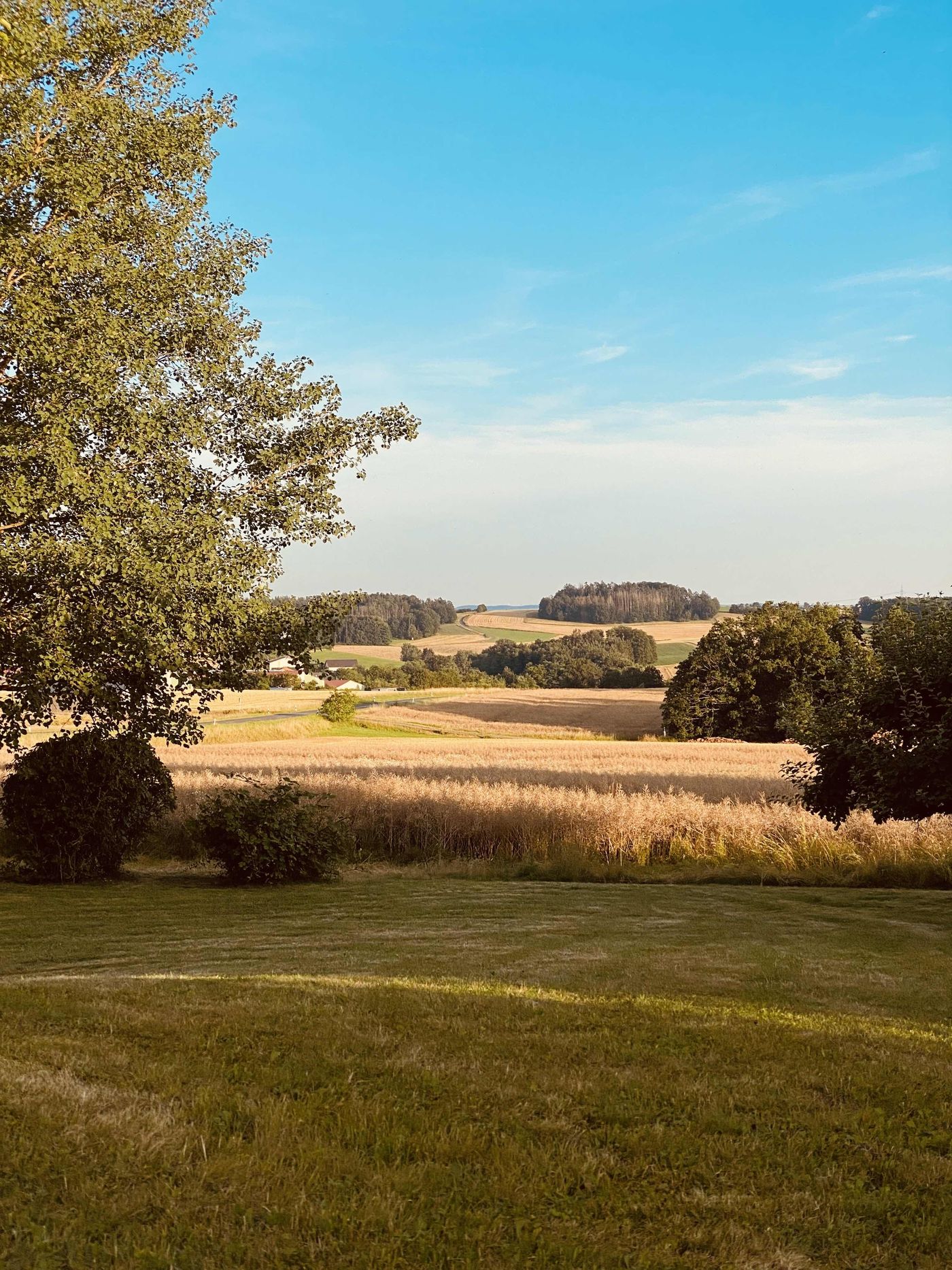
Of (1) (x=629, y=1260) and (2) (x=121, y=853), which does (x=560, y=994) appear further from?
(2) (x=121, y=853)

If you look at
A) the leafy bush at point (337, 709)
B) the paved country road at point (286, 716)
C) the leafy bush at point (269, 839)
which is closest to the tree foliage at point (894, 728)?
the leafy bush at point (269, 839)

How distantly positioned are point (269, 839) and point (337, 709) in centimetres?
6407

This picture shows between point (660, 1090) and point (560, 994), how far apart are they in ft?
8.13

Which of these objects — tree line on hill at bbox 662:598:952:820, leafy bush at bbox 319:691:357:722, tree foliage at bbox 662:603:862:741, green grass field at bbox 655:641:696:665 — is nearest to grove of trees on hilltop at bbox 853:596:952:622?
tree line on hill at bbox 662:598:952:820

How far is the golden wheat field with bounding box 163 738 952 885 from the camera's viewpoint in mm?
21906

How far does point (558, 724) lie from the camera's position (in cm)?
8356

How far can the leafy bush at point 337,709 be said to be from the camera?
83688 millimetres

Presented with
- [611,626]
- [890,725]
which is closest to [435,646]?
[611,626]

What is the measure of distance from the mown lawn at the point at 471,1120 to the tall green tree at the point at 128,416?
5987 millimetres

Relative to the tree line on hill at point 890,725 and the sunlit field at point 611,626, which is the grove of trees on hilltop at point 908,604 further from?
the sunlit field at point 611,626

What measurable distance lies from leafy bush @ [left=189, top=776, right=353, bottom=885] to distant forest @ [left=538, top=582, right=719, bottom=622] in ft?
497

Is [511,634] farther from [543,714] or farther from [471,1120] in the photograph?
[471,1120]

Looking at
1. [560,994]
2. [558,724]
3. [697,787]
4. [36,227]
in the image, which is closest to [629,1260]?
[560,994]

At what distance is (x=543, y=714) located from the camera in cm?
8894
